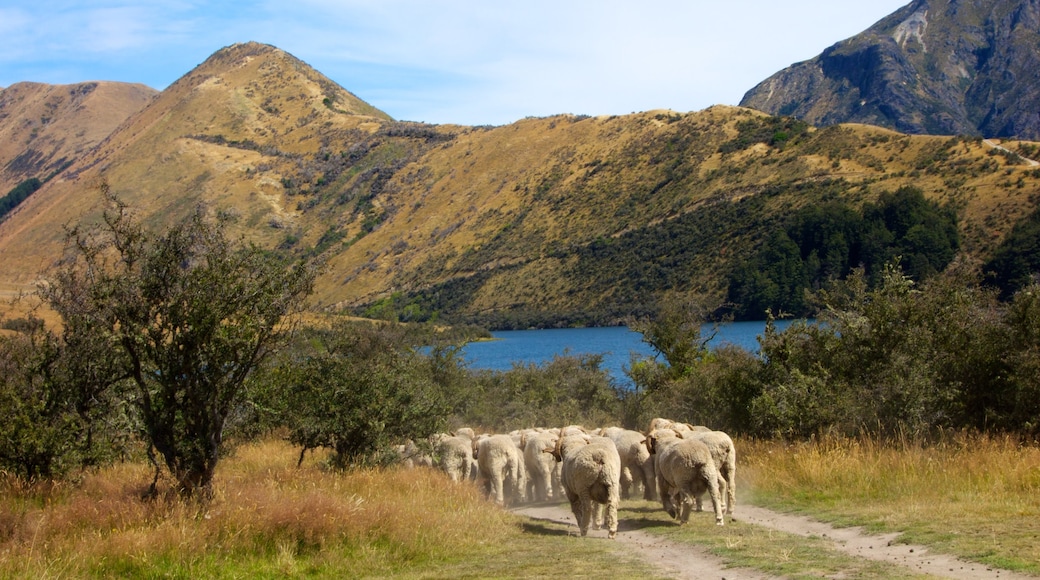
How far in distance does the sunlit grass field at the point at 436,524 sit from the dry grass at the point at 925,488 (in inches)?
1.1

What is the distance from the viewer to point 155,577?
9.42 m

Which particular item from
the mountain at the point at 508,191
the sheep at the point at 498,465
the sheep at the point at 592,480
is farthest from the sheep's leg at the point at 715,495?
the mountain at the point at 508,191

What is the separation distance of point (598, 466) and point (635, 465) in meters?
3.85

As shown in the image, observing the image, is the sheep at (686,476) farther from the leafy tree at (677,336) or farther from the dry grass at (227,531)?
the leafy tree at (677,336)

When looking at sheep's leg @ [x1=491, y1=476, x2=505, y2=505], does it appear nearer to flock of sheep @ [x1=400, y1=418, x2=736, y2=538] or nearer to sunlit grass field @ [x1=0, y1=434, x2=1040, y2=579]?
flock of sheep @ [x1=400, y1=418, x2=736, y2=538]

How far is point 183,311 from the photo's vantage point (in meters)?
11.0

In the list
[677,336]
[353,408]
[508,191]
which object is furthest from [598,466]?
[508,191]

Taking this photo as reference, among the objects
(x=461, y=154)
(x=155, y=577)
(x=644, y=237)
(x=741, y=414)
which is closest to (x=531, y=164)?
(x=461, y=154)

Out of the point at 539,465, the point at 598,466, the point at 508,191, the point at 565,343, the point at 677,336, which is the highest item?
the point at 508,191

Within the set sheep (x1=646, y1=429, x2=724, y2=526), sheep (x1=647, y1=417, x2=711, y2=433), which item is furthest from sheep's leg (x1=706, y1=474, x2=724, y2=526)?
sheep (x1=647, y1=417, x2=711, y2=433)

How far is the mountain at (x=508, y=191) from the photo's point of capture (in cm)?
8988

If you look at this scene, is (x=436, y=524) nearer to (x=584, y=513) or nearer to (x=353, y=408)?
(x=584, y=513)

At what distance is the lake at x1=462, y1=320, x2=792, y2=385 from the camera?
5691 cm

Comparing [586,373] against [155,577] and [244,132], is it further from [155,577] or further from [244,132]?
[244,132]
